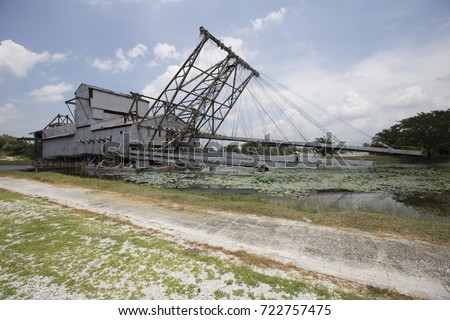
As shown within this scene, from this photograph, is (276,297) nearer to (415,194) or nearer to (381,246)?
(381,246)

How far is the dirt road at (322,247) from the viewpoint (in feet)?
10.3

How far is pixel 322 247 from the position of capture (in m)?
4.07

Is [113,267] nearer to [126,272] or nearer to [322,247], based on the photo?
[126,272]

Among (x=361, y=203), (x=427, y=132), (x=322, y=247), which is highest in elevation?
(x=427, y=132)

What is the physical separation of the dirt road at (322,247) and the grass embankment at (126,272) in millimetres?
474

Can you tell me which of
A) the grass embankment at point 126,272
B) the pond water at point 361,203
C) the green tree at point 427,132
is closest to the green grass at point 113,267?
the grass embankment at point 126,272

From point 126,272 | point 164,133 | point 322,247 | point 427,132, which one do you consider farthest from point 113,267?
point 427,132

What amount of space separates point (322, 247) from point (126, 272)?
3587mm

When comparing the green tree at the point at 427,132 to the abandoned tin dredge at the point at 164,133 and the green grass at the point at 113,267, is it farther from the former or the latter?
the green grass at the point at 113,267

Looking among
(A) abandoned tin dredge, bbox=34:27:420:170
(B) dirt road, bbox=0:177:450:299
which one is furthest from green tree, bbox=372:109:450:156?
(B) dirt road, bbox=0:177:450:299

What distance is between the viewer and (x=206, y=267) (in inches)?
130
